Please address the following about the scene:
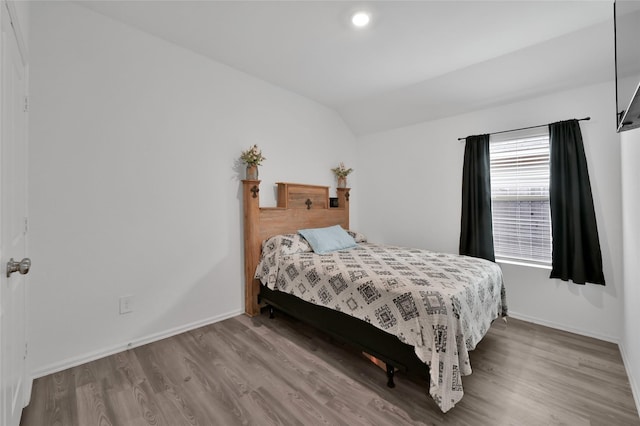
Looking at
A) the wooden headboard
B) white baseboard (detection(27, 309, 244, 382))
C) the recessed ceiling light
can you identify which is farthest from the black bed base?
the recessed ceiling light

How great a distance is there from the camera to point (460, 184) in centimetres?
338

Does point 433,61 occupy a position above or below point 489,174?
above

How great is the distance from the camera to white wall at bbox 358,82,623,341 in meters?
2.44

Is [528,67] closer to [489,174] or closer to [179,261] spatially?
[489,174]

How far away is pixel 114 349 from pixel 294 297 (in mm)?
1529

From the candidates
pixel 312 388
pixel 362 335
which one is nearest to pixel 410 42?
pixel 362 335

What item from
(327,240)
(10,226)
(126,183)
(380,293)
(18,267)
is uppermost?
(126,183)

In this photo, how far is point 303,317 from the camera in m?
2.48

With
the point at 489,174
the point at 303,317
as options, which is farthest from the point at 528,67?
the point at 303,317

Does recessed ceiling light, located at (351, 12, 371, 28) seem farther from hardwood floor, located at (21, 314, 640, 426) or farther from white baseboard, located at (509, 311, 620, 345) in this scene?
white baseboard, located at (509, 311, 620, 345)

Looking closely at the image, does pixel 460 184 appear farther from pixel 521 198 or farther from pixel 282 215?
pixel 282 215

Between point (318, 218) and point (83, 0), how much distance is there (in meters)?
2.97

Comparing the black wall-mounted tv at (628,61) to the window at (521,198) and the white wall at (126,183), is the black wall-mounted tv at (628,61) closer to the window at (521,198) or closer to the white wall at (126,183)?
the window at (521,198)

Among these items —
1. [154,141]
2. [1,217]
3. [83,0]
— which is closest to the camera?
[1,217]
